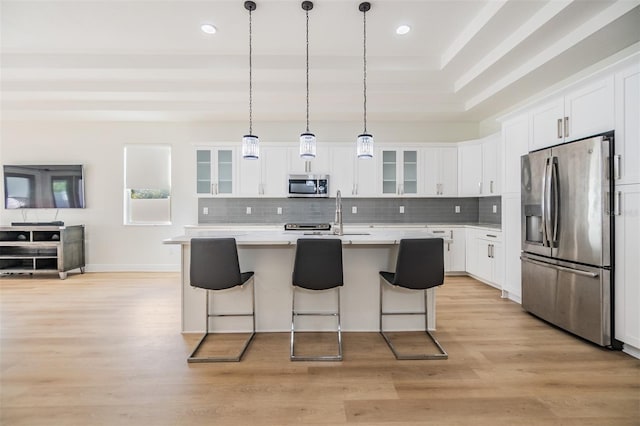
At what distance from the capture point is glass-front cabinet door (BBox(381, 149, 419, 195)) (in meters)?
5.32

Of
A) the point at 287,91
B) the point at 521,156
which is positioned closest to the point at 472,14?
the point at 521,156

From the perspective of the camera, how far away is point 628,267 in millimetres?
2328

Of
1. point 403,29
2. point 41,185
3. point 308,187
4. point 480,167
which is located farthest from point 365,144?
point 41,185

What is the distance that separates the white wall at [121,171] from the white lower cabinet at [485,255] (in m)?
2.16

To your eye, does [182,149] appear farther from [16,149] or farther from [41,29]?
[16,149]

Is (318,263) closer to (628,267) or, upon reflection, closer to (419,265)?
(419,265)

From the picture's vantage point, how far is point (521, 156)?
11.1 ft

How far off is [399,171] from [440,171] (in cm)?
72

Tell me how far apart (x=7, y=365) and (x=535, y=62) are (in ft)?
18.6

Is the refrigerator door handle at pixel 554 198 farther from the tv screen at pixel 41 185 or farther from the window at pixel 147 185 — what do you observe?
the tv screen at pixel 41 185

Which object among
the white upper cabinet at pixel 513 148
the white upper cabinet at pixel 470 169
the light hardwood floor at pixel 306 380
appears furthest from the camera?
the white upper cabinet at pixel 470 169

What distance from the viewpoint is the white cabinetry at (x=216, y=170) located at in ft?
Result: 17.2

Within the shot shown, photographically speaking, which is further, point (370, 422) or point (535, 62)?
point (535, 62)

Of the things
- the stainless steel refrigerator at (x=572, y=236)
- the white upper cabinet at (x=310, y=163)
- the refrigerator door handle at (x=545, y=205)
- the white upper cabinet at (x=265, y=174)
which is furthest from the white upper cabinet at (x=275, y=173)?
the refrigerator door handle at (x=545, y=205)
